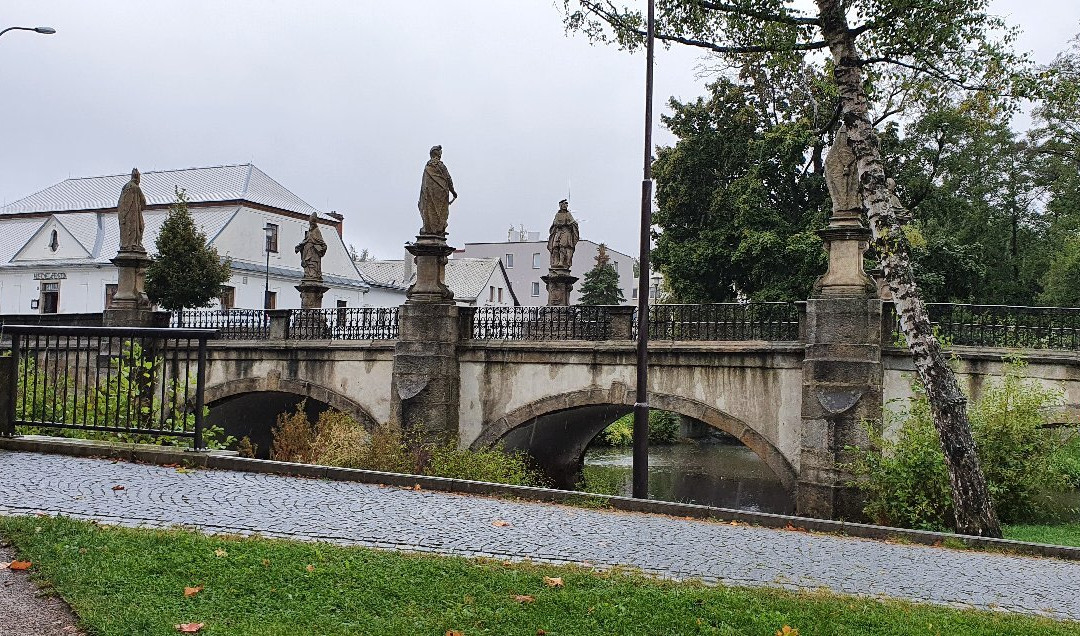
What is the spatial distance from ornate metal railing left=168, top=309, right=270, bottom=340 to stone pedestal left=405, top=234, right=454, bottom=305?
17.7 feet

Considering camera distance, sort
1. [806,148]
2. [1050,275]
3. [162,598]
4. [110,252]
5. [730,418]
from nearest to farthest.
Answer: [162,598], [730,418], [806,148], [1050,275], [110,252]

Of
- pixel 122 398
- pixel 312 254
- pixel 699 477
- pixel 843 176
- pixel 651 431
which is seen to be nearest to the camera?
Result: pixel 122 398

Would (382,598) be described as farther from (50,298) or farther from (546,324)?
(50,298)

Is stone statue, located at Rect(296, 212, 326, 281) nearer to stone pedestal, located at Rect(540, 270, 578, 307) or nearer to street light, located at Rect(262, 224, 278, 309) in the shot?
stone pedestal, located at Rect(540, 270, 578, 307)

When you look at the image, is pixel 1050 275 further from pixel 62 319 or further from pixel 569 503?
pixel 62 319

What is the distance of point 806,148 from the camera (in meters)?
29.9

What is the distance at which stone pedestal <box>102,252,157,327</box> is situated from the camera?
2058 centimetres

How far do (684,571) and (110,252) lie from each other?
39.6 m

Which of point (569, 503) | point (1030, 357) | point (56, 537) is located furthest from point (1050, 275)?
point (56, 537)

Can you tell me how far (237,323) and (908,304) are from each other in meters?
16.5

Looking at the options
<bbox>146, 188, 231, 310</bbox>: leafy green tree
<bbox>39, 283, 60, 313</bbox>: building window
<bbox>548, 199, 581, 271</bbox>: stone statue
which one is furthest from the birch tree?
<bbox>39, 283, 60, 313</bbox>: building window

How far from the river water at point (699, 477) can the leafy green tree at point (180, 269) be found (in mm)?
14273

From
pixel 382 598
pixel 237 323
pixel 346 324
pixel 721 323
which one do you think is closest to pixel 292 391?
pixel 346 324

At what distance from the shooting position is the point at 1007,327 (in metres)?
13.7
